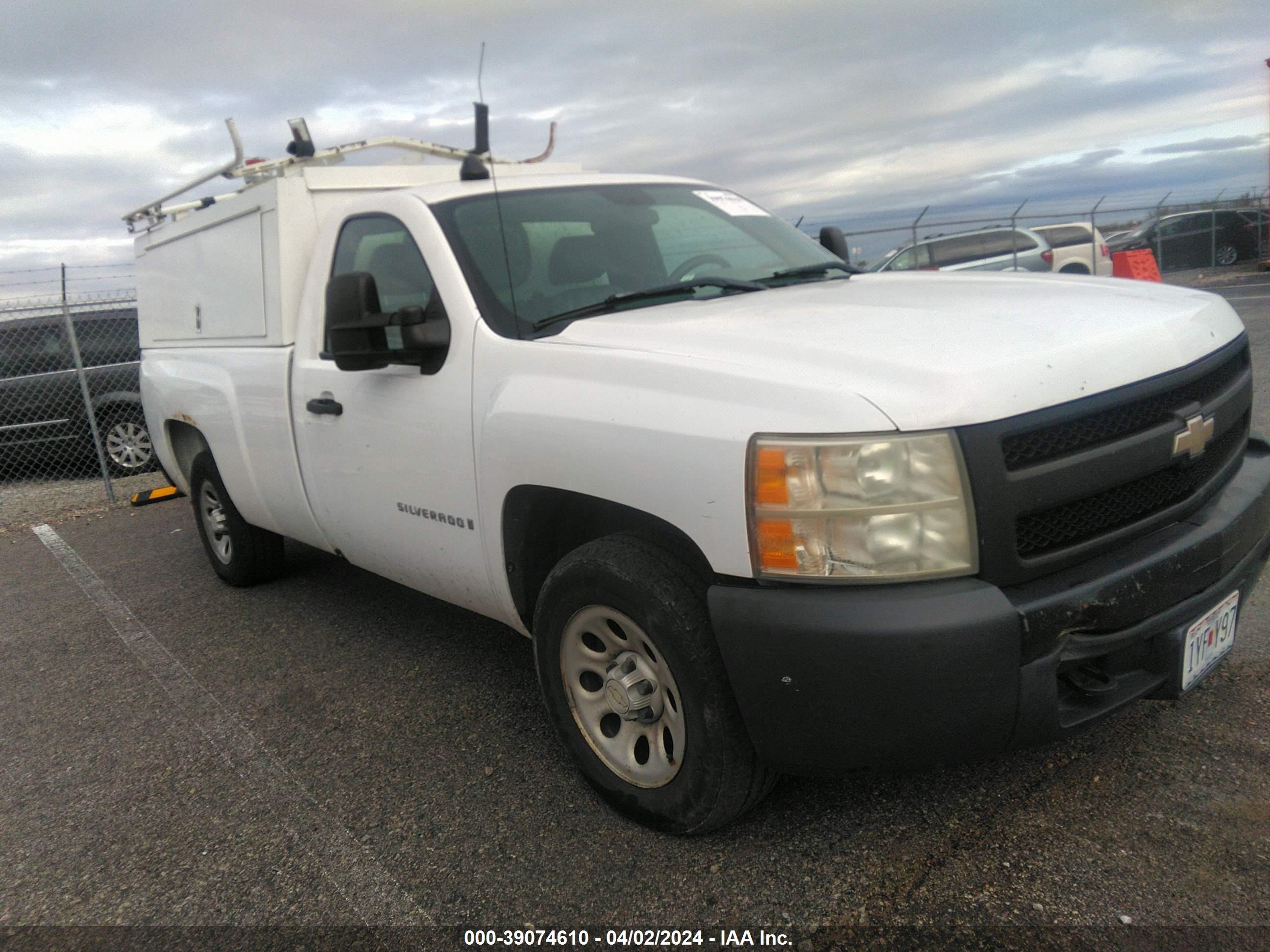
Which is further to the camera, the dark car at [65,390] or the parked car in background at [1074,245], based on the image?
the parked car in background at [1074,245]

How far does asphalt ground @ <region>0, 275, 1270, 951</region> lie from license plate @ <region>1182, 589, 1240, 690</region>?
14.3 inches

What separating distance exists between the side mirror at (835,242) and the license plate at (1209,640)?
7.61ft

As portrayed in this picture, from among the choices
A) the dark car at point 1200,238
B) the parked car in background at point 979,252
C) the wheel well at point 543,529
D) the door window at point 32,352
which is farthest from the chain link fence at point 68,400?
A: the dark car at point 1200,238

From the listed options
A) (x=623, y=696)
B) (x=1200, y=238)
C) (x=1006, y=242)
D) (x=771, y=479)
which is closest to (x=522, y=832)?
(x=623, y=696)

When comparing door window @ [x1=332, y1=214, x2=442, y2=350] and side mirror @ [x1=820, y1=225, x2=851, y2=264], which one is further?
side mirror @ [x1=820, y1=225, x2=851, y2=264]

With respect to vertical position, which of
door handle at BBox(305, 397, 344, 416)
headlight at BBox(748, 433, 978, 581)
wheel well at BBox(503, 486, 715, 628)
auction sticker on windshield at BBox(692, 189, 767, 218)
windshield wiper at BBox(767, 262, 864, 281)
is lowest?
wheel well at BBox(503, 486, 715, 628)

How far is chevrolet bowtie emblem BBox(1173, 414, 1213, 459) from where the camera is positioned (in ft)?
7.82

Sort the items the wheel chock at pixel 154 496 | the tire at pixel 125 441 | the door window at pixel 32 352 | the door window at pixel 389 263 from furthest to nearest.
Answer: the tire at pixel 125 441
the door window at pixel 32 352
the wheel chock at pixel 154 496
the door window at pixel 389 263

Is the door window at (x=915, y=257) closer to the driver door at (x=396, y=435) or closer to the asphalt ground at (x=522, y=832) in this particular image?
the asphalt ground at (x=522, y=832)

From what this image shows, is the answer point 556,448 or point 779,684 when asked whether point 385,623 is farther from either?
point 779,684

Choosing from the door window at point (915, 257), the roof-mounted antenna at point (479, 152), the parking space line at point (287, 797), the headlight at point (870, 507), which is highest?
the door window at point (915, 257)

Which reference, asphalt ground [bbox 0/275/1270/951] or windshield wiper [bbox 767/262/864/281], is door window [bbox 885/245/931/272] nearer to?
windshield wiper [bbox 767/262/864/281]

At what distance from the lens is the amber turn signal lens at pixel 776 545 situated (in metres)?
2.13

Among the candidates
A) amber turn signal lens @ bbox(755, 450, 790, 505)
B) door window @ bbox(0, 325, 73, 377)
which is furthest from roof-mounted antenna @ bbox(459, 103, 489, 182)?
door window @ bbox(0, 325, 73, 377)
